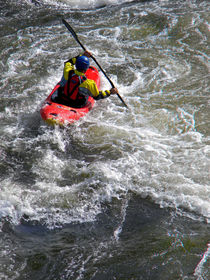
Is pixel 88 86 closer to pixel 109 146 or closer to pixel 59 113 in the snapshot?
pixel 59 113

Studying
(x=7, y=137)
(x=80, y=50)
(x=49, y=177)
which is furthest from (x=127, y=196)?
(x=80, y=50)

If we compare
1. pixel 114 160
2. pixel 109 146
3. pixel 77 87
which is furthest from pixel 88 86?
pixel 114 160

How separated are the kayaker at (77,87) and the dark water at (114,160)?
17.5 inches

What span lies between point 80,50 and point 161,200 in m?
5.58

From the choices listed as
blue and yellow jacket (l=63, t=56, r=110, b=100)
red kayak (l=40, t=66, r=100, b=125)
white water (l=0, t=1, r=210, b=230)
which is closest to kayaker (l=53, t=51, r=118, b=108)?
blue and yellow jacket (l=63, t=56, r=110, b=100)

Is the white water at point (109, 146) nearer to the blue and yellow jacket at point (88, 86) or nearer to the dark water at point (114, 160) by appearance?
the dark water at point (114, 160)

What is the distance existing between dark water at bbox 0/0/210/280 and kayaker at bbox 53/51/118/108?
0.44 meters

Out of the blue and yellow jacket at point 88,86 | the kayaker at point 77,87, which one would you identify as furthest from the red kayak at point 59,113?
the blue and yellow jacket at point 88,86

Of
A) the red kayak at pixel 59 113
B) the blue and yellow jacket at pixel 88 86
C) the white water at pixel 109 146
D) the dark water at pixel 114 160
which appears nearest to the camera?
the dark water at pixel 114 160

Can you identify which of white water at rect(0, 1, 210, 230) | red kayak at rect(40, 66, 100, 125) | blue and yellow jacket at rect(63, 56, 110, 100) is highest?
blue and yellow jacket at rect(63, 56, 110, 100)

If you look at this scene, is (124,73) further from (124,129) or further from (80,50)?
(124,129)

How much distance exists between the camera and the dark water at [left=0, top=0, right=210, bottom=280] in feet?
12.0

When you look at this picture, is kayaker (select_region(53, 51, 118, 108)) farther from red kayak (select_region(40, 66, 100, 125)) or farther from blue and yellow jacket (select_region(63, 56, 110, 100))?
red kayak (select_region(40, 66, 100, 125))

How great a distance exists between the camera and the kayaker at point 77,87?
5652 mm
